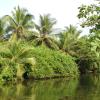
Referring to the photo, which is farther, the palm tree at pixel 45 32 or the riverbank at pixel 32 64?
the palm tree at pixel 45 32

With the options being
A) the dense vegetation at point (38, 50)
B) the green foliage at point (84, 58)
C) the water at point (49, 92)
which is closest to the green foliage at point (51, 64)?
the dense vegetation at point (38, 50)

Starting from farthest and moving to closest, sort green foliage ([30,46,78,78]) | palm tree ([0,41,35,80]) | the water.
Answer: green foliage ([30,46,78,78]), palm tree ([0,41,35,80]), the water

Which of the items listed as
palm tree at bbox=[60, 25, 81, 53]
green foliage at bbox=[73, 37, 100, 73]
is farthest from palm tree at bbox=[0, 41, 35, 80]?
green foliage at bbox=[73, 37, 100, 73]

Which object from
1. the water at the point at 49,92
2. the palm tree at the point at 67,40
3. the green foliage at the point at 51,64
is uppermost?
the palm tree at the point at 67,40

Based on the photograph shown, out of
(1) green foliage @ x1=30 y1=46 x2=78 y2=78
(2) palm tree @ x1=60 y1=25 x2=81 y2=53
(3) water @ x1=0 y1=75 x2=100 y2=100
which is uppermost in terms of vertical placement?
(2) palm tree @ x1=60 y1=25 x2=81 y2=53

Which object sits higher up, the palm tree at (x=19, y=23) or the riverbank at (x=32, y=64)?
the palm tree at (x=19, y=23)

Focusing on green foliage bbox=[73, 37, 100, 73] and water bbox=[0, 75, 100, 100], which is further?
green foliage bbox=[73, 37, 100, 73]

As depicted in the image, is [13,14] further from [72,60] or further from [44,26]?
[72,60]

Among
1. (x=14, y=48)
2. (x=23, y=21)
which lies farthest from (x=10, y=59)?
(x=23, y=21)

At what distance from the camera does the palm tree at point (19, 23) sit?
39031 millimetres

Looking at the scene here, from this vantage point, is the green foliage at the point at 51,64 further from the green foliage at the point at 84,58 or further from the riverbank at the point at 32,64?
the green foliage at the point at 84,58

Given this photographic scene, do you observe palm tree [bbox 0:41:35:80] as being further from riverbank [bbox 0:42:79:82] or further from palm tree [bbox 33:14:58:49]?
palm tree [bbox 33:14:58:49]

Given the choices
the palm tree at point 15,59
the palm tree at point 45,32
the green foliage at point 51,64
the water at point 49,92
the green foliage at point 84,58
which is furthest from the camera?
the green foliage at point 84,58

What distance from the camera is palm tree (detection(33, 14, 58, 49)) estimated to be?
40.3 metres
